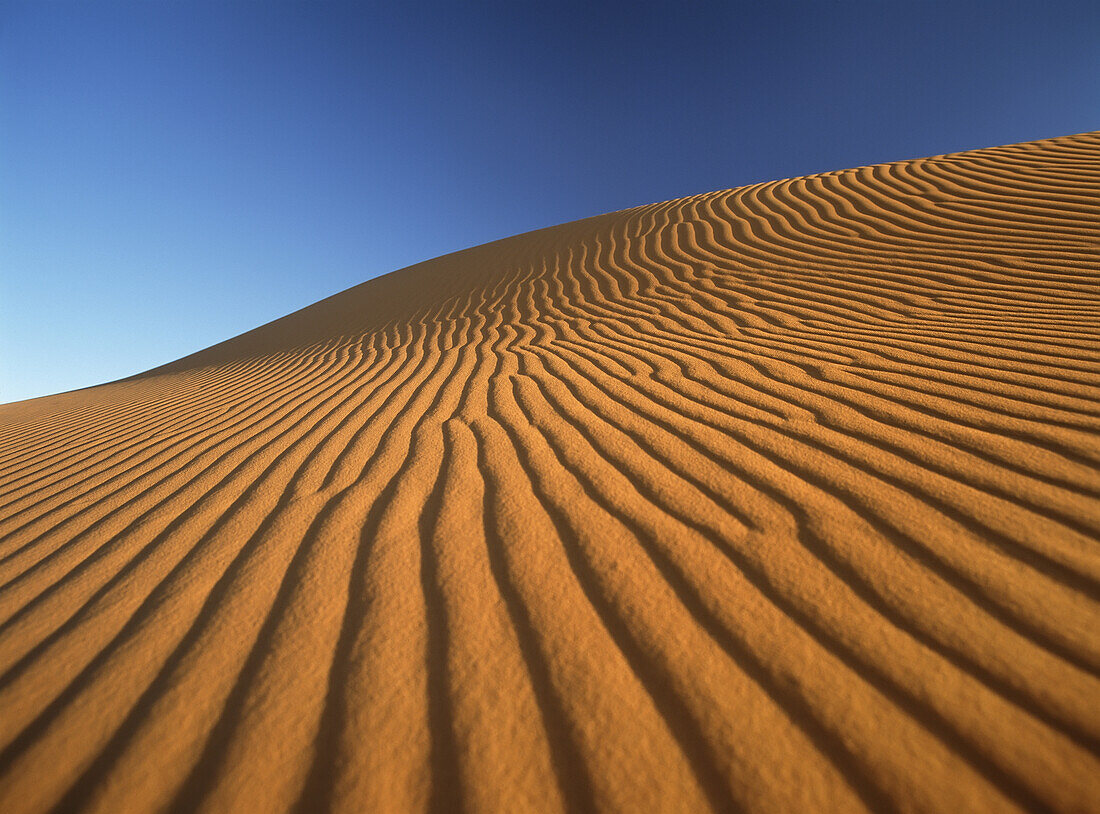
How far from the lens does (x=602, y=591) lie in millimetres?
1339

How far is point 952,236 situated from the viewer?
4.86 m

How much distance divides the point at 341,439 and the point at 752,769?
2.42m

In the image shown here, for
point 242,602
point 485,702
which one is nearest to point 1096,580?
point 485,702

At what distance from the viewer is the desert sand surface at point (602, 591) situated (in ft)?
3.05

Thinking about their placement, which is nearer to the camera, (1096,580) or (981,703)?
(981,703)

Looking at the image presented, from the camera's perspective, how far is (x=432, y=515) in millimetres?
1818

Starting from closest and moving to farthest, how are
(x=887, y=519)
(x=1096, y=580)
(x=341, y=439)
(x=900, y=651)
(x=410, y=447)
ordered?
(x=900, y=651) → (x=1096, y=580) → (x=887, y=519) → (x=410, y=447) → (x=341, y=439)

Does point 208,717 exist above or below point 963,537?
above

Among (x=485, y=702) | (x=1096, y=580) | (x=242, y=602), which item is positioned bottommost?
(x=1096, y=580)

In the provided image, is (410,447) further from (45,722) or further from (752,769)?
(752,769)

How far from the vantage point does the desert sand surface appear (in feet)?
3.05

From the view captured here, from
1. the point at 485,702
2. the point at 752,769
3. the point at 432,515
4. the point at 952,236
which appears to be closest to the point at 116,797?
the point at 485,702

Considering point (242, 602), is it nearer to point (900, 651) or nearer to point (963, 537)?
point (900, 651)

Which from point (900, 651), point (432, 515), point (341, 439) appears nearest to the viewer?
point (900, 651)
